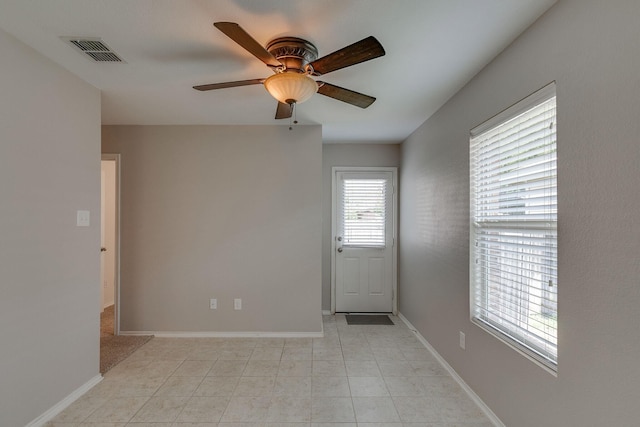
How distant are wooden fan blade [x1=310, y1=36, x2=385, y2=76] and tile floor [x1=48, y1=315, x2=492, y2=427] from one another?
2.21 meters

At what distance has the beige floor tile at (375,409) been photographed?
219 cm

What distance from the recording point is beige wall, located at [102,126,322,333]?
3.69m

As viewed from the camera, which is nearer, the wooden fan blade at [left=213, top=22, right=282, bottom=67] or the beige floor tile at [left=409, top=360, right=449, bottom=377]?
the wooden fan blade at [left=213, top=22, right=282, bottom=67]

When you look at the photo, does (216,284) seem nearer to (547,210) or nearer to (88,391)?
(88,391)

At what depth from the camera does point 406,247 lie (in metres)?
4.31

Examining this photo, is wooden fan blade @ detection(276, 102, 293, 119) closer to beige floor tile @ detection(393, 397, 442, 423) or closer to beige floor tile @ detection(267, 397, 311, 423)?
beige floor tile @ detection(267, 397, 311, 423)

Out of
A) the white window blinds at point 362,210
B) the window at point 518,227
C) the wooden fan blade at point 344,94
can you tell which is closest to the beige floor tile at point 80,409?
the wooden fan blade at point 344,94

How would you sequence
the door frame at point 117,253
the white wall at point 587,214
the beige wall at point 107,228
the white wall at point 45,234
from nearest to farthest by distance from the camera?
the white wall at point 587,214
the white wall at point 45,234
the door frame at point 117,253
the beige wall at point 107,228

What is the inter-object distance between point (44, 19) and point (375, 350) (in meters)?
3.55

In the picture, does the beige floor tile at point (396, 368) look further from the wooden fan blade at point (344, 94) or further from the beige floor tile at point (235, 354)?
the wooden fan blade at point (344, 94)

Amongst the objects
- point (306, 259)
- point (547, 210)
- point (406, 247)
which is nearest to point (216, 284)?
point (306, 259)

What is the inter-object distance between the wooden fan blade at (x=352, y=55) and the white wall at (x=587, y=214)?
34.8 inches

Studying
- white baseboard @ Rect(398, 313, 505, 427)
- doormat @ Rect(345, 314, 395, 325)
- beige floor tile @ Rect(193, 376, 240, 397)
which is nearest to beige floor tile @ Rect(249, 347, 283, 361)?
beige floor tile @ Rect(193, 376, 240, 397)

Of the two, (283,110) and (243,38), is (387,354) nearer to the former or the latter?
(283,110)
